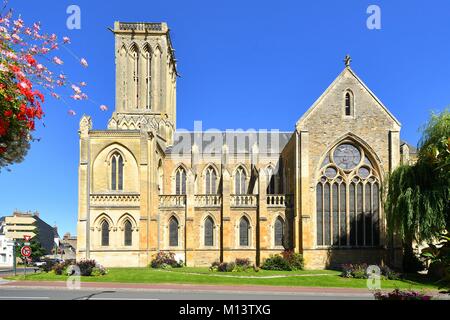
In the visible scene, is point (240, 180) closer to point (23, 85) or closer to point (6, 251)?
point (23, 85)

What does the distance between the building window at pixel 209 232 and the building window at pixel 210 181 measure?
7658mm

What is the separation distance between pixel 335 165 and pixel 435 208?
31.9ft

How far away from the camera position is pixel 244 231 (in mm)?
38031

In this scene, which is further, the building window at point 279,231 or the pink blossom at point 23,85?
the building window at point 279,231

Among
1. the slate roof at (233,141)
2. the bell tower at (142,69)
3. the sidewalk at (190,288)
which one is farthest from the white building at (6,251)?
the sidewalk at (190,288)

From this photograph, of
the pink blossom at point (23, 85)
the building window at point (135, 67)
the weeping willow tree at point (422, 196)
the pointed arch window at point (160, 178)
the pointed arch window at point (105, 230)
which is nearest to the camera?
the pink blossom at point (23, 85)

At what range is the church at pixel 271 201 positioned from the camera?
116 feet

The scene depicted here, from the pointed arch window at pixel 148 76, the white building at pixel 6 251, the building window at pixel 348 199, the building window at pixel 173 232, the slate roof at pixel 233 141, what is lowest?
the white building at pixel 6 251

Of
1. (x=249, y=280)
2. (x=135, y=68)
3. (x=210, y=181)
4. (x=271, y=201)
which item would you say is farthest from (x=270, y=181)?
(x=249, y=280)

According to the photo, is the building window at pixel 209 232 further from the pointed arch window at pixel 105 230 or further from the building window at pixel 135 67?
the building window at pixel 135 67

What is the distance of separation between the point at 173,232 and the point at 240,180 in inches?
418
